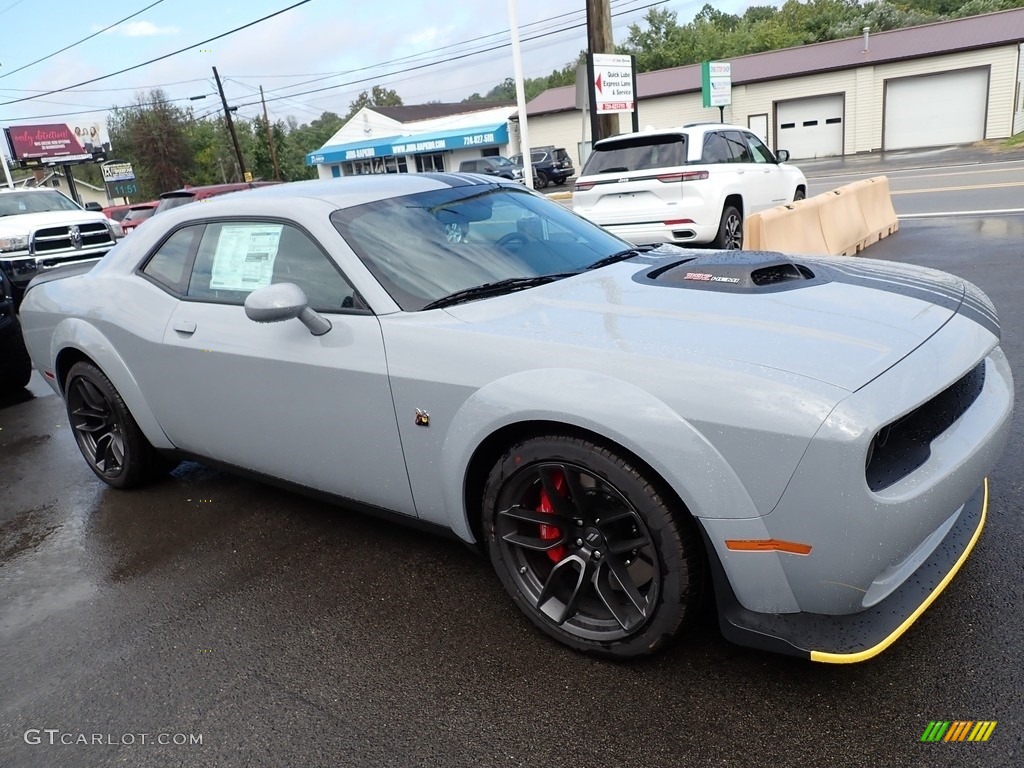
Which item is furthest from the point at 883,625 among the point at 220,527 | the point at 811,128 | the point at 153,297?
the point at 811,128

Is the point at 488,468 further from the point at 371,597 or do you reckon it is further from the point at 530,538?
the point at 371,597

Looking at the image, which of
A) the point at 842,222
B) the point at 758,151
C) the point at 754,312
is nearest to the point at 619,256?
the point at 754,312

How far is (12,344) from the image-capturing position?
21.9ft

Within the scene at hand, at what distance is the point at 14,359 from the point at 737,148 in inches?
339

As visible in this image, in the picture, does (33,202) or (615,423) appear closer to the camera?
(615,423)

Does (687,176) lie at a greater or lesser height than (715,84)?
lesser

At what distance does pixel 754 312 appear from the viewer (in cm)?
253

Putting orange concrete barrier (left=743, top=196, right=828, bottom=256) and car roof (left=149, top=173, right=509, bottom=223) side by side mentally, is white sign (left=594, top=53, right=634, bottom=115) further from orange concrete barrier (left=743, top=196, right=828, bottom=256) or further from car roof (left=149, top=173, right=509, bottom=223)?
car roof (left=149, top=173, right=509, bottom=223)

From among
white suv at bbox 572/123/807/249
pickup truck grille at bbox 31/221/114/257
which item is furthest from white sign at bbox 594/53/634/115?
pickup truck grille at bbox 31/221/114/257

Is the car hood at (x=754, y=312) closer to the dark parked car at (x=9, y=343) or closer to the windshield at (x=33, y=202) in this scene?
the dark parked car at (x=9, y=343)

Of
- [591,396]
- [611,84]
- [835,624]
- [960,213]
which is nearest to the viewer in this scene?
[835,624]

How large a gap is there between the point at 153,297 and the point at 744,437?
118 inches

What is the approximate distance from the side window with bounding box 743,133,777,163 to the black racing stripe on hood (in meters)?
8.17

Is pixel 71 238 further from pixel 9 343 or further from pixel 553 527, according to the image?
pixel 553 527
